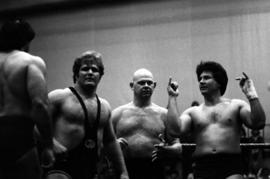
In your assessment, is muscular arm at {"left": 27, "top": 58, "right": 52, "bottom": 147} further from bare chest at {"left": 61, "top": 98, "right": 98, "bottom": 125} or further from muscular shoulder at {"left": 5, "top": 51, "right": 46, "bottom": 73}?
bare chest at {"left": 61, "top": 98, "right": 98, "bottom": 125}

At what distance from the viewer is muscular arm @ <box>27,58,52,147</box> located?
3.96 metres

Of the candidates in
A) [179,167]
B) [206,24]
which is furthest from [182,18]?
[179,167]

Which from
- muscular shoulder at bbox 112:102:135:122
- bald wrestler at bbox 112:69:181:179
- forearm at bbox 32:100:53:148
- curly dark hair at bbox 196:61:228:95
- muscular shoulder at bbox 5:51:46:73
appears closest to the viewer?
forearm at bbox 32:100:53:148

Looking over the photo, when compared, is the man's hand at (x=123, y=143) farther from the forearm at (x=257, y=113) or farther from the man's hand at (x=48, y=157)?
the man's hand at (x=48, y=157)

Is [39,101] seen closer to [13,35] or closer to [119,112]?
[13,35]

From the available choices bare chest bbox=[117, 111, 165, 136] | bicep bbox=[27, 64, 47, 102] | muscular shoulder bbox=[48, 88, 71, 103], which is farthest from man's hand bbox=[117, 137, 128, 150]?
bicep bbox=[27, 64, 47, 102]

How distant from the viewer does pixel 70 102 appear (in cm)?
548

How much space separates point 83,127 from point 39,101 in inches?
59.9

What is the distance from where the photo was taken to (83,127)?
543 cm

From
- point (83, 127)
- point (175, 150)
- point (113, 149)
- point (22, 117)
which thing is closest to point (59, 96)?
point (83, 127)

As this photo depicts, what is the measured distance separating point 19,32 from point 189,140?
459 centimetres

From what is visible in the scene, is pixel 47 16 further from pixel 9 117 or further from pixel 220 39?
pixel 9 117

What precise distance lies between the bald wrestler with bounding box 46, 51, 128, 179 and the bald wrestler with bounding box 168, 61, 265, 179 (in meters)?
1.03

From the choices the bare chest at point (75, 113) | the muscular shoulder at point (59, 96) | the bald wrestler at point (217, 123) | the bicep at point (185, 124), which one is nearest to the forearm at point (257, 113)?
the bald wrestler at point (217, 123)
